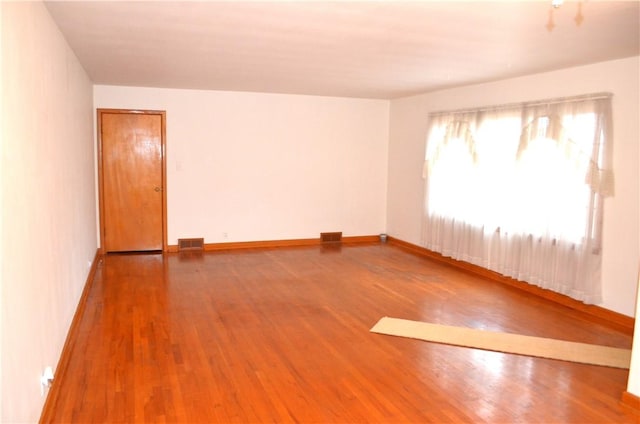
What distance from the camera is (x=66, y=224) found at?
3.88 m

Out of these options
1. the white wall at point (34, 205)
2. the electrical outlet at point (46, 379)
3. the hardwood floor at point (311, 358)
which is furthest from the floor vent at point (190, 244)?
the electrical outlet at point (46, 379)

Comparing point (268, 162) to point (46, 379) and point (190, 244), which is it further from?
point (46, 379)

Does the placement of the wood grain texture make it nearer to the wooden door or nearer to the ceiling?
the ceiling

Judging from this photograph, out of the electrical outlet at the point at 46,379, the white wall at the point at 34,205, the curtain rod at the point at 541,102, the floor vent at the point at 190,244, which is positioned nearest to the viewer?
the white wall at the point at 34,205

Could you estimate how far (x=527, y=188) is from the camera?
550 centimetres

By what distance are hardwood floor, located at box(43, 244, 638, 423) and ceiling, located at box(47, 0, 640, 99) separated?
2373 mm

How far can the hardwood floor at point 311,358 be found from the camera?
9.63 ft

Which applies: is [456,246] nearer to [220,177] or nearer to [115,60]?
[220,177]

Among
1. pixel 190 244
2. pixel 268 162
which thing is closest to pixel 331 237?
pixel 268 162

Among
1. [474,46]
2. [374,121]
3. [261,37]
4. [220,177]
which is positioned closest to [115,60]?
[261,37]

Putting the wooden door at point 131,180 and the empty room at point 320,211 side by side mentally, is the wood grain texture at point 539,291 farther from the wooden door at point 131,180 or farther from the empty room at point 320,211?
the wooden door at point 131,180

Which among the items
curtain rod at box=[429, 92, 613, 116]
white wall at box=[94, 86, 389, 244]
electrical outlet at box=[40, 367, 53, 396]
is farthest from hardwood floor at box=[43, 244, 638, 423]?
curtain rod at box=[429, 92, 613, 116]

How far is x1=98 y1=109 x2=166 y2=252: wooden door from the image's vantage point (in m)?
7.06

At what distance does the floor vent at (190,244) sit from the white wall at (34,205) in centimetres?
299
